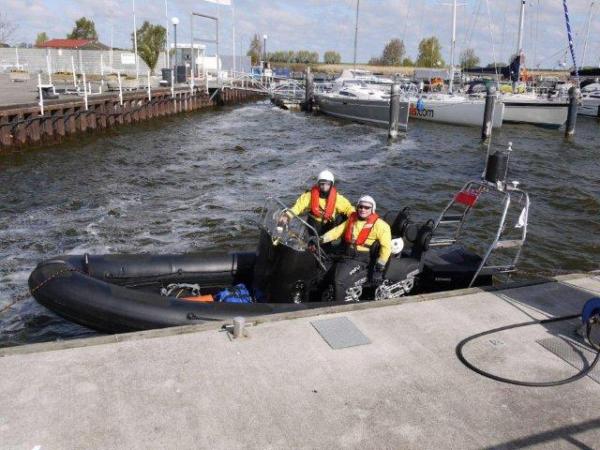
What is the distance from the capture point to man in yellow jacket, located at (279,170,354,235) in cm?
777

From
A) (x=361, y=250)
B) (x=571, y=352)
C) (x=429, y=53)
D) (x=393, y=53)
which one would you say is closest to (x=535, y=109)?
(x=361, y=250)

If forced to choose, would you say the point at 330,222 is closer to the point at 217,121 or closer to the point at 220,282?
the point at 220,282

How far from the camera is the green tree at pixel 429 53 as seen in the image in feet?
326

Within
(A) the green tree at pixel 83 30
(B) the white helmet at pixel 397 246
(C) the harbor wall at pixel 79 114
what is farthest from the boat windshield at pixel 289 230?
(A) the green tree at pixel 83 30

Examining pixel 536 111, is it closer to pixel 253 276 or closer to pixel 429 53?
pixel 253 276

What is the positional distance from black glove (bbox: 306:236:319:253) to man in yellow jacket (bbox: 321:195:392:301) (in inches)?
13.9

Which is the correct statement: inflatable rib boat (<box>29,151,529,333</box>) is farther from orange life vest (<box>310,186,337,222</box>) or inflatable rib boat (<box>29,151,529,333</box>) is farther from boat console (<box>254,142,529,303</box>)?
orange life vest (<box>310,186,337,222</box>)

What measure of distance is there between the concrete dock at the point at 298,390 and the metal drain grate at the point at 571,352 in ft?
0.07

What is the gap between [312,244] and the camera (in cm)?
660

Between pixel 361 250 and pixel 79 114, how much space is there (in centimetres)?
1956

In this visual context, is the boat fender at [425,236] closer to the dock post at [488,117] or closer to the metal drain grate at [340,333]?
the metal drain grate at [340,333]

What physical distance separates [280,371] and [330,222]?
3.68m

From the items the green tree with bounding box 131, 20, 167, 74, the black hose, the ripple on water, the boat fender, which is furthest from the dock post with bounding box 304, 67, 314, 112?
the black hose

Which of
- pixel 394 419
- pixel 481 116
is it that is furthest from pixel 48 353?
pixel 481 116
